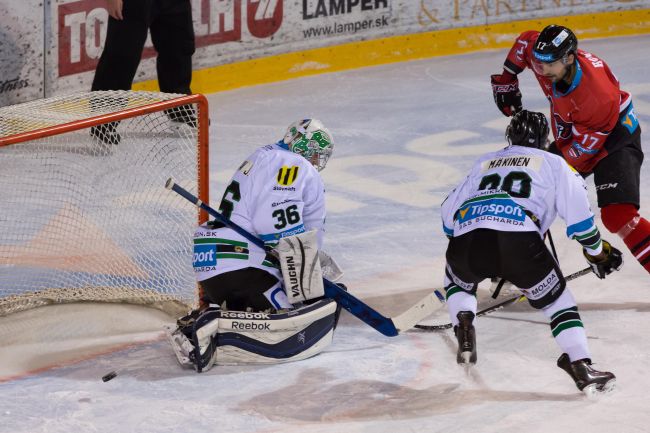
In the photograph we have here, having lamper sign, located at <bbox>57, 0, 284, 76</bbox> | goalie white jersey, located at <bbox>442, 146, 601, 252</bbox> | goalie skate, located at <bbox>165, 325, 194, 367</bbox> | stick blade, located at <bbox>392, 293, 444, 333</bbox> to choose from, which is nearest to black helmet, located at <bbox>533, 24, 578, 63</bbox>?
goalie white jersey, located at <bbox>442, 146, 601, 252</bbox>

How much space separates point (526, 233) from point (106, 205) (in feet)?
5.52

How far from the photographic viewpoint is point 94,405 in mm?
3469

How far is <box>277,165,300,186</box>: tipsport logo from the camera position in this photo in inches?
148

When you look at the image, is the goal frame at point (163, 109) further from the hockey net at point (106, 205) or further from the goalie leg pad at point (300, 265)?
the goalie leg pad at point (300, 265)

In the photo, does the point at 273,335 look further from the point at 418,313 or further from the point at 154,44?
the point at 154,44

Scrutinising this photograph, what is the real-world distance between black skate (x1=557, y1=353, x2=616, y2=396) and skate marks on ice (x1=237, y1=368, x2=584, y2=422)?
7 centimetres

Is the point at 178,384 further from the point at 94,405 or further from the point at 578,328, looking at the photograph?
the point at 578,328

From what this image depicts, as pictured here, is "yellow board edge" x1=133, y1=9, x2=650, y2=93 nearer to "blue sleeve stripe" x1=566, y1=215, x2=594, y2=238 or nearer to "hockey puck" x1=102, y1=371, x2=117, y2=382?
"hockey puck" x1=102, y1=371, x2=117, y2=382

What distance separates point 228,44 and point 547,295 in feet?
13.7

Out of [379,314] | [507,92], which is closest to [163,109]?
[379,314]

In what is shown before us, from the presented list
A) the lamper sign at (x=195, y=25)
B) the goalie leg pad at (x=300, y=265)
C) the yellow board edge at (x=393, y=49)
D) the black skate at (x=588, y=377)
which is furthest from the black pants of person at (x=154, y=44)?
the black skate at (x=588, y=377)

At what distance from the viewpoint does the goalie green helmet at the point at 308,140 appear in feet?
12.8

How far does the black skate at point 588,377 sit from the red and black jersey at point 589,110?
1.11m

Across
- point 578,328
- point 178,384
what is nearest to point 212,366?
point 178,384
